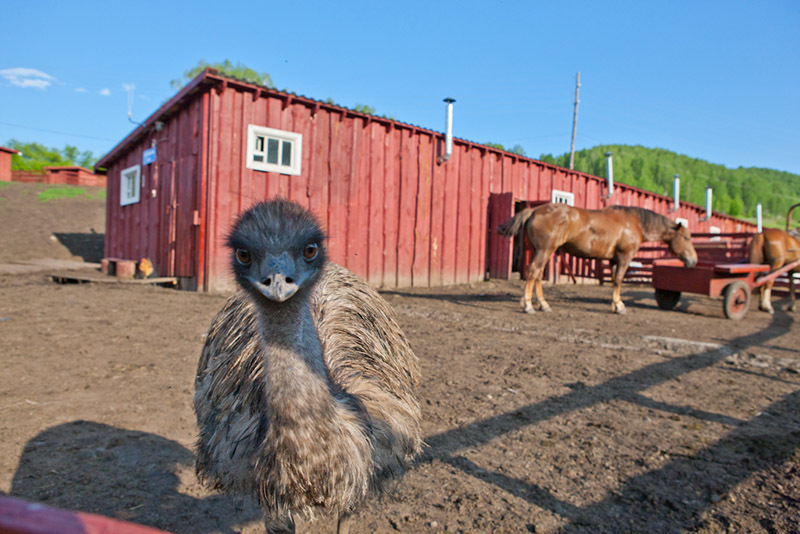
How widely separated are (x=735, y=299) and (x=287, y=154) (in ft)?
28.8

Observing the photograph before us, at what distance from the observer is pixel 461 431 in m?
3.39

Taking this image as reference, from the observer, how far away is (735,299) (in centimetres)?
862

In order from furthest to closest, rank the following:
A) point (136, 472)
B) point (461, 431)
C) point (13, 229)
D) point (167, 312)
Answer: point (13, 229), point (167, 312), point (461, 431), point (136, 472)

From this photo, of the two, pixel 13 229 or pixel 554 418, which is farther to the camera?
pixel 13 229

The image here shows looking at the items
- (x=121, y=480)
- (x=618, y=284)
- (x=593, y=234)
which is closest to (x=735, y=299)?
(x=618, y=284)

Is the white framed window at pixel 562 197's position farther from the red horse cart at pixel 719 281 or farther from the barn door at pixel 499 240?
the red horse cart at pixel 719 281

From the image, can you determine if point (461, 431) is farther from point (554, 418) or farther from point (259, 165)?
point (259, 165)

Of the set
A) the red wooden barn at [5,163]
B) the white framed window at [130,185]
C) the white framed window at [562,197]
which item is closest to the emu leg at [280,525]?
the white framed window at [130,185]

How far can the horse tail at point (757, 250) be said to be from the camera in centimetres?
1020

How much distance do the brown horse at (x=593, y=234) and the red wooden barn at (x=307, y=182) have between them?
324 cm

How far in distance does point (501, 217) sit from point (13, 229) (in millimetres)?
20362

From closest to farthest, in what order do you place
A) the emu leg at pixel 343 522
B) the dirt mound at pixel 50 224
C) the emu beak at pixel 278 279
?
the emu beak at pixel 278 279
the emu leg at pixel 343 522
the dirt mound at pixel 50 224

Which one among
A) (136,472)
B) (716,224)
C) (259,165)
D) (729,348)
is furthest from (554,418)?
(716,224)

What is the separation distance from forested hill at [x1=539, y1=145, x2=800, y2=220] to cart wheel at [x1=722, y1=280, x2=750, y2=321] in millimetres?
78337
